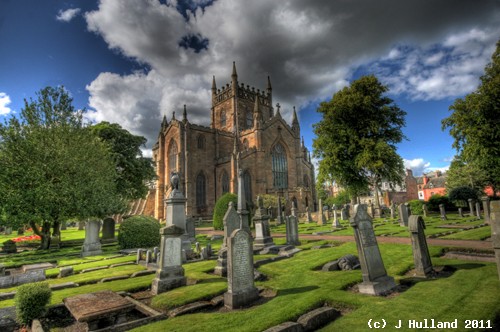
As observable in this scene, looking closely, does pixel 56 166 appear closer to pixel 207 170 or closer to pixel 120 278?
pixel 120 278

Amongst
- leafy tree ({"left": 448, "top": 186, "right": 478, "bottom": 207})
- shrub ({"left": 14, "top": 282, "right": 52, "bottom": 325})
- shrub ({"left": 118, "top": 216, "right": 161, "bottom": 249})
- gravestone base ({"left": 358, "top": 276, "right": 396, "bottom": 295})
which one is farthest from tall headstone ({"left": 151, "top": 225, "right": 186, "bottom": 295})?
leafy tree ({"left": 448, "top": 186, "right": 478, "bottom": 207})

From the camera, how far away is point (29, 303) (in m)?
5.23

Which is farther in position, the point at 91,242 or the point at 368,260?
the point at 91,242

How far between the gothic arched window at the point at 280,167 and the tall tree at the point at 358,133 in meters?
13.5

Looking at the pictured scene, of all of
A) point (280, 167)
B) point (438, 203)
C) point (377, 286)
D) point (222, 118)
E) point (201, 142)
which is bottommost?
point (377, 286)

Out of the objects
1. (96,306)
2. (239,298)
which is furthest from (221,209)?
(96,306)

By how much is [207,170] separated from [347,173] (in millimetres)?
21161

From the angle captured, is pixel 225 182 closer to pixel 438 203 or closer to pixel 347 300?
pixel 438 203

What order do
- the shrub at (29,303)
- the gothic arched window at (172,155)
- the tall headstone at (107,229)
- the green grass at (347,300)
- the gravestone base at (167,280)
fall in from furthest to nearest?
the gothic arched window at (172,155)
the tall headstone at (107,229)
the gravestone base at (167,280)
the shrub at (29,303)
the green grass at (347,300)

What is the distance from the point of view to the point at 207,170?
40.8 m

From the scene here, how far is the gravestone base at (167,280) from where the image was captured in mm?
7258

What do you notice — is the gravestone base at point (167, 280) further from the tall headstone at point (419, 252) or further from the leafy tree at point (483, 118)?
the leafy tree at point (483, 118)

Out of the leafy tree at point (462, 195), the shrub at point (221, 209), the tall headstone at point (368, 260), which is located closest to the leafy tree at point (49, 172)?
the shrub at point (221, 209)

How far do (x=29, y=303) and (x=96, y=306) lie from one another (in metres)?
1.22
